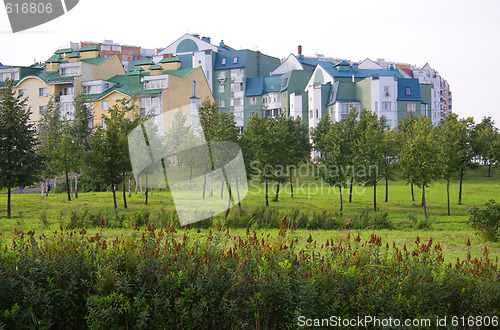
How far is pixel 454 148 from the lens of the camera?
124 feet

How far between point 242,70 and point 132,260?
79806 mm

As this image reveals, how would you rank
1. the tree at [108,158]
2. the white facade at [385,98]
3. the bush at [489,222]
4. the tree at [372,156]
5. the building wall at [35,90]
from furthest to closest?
the white facade at [385,98], the building wall at [35,90], the tree at [372,156], the tree at [108,158], the bush at [489,222]

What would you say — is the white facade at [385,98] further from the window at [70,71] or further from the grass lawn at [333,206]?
the window at [70,71]

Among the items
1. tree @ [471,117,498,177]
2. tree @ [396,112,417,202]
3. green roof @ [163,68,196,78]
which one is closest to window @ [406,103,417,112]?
tree @ [396,112,417,202]

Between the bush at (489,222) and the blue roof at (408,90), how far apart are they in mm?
61636

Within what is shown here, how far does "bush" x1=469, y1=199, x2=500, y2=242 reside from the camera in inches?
655

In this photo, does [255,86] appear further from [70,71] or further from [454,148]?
[454,148]

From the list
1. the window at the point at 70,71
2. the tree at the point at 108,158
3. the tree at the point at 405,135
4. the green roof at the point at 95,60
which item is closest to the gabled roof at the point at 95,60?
the green roof at the point at 95,60

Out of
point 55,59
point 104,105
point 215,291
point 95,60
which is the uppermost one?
point 55,59

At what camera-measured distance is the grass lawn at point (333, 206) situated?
18.1 meters

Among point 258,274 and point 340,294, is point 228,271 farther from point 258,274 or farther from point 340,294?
point 340,294

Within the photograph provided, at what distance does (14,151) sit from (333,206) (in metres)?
20.7
